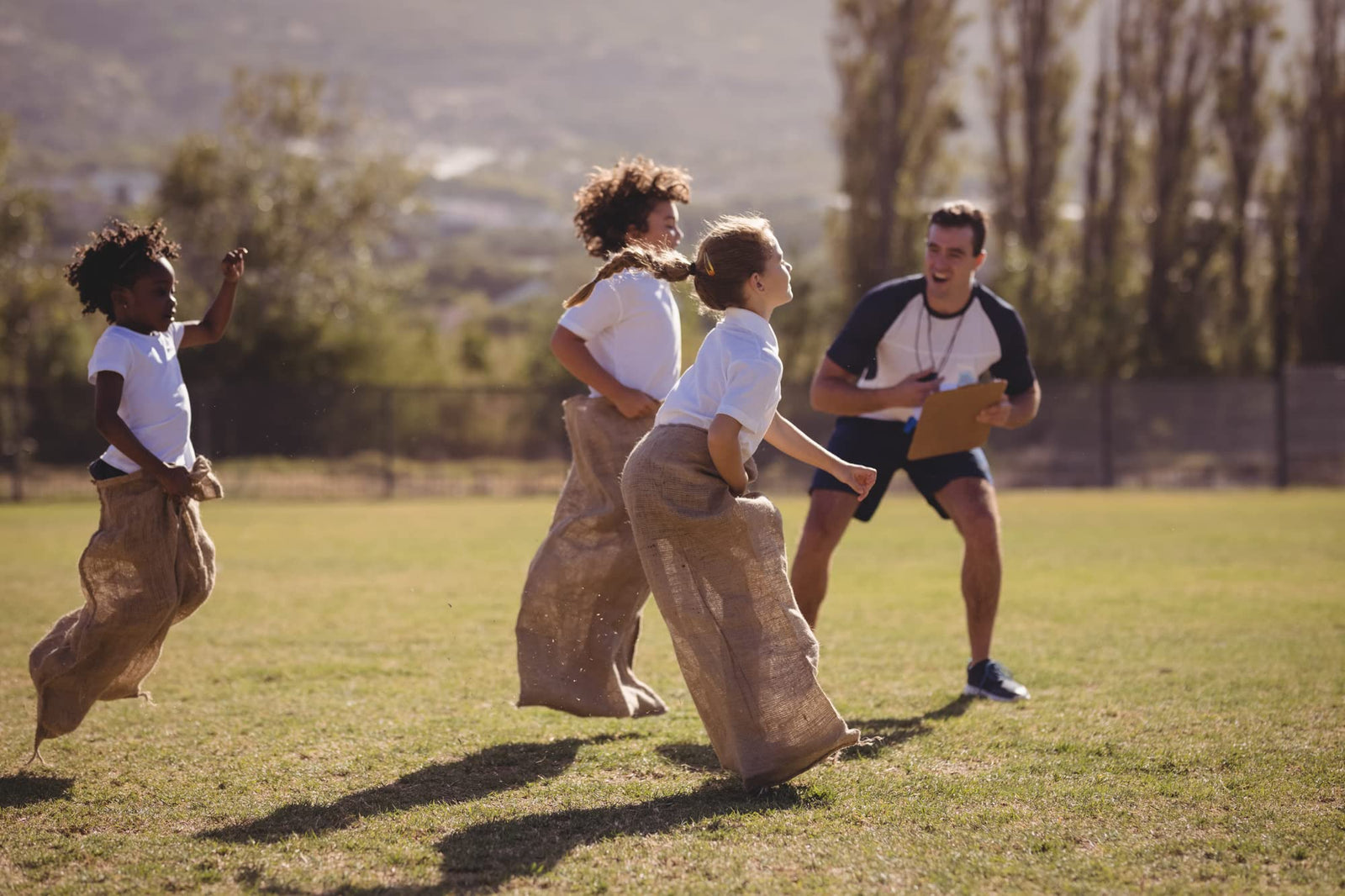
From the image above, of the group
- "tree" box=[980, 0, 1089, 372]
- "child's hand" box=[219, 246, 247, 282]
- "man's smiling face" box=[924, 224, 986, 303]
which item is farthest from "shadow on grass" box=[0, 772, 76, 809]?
"tree" box=[980, 0, 1089, 372]

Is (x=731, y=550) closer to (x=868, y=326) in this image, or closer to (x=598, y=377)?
(x=598, y=377)

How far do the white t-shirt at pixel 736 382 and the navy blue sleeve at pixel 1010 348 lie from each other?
2.31m

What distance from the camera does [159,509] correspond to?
510 centimetres

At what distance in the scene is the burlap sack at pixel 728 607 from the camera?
171 inches

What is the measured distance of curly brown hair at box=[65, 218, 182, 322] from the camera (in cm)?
512

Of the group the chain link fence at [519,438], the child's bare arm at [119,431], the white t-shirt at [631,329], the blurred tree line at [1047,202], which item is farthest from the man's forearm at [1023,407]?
the blurred tree line at [1047,202]

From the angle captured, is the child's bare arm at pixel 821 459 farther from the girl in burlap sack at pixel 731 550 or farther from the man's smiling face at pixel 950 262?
the man's smiling face at pixel 950 262

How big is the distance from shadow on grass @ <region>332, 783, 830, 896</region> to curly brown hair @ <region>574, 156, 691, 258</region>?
2.28 meters

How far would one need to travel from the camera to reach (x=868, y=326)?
6.32 meters

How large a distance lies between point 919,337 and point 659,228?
5.01ft

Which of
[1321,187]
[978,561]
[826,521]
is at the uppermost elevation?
[1321,187]

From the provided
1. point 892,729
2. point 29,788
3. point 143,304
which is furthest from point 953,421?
point 29,788

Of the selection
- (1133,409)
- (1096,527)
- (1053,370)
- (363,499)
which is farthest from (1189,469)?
(363,499)

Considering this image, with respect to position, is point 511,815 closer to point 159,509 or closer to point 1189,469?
point 159,509
